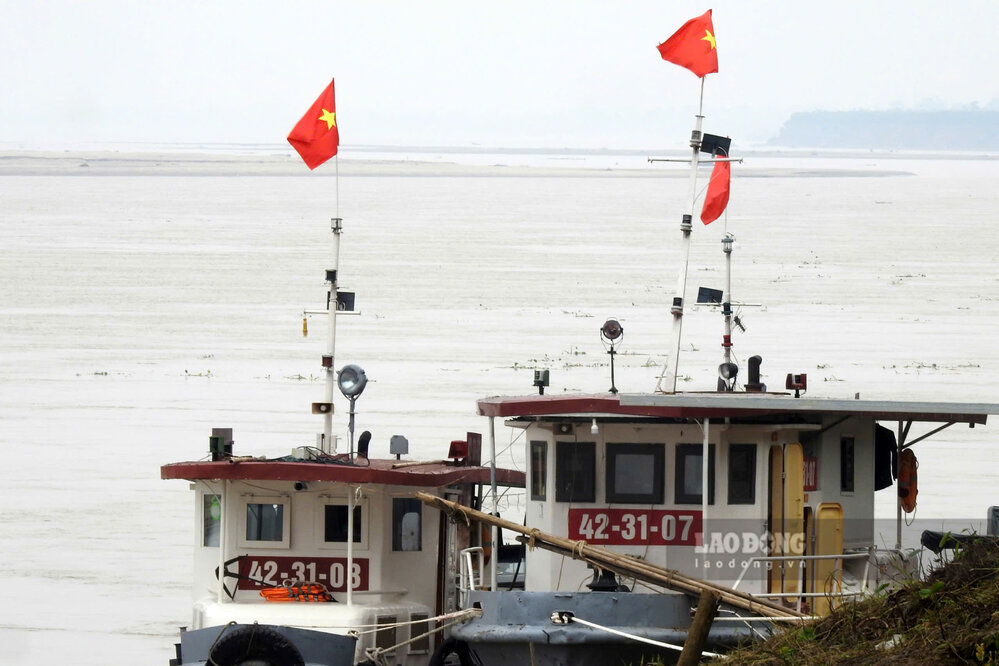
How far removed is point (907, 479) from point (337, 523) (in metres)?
5.56

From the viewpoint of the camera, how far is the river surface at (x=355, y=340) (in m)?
29.2

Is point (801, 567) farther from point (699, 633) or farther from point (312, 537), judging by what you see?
point (312, 537)

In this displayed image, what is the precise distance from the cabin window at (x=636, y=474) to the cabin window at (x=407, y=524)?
2.21m

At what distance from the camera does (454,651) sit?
17.7 meters

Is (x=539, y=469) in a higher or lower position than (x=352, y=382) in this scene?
lower

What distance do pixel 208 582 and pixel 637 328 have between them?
116 feet

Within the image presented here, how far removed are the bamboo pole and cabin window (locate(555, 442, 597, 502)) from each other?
111 centimetres

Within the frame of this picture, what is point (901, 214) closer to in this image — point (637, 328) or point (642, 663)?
point (637, 328)

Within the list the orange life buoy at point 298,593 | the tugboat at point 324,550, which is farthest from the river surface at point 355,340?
the orange life buoy at point 298,593

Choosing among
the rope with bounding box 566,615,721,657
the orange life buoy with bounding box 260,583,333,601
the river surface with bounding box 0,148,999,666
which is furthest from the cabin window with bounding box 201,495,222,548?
the rope with bounding box 566,615,721,657

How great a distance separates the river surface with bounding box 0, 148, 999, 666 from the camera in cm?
2923

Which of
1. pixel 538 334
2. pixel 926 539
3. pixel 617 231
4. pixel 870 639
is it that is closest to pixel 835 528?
pixel 926 539

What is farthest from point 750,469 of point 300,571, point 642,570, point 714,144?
point 714,144

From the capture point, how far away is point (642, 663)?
639 inches
